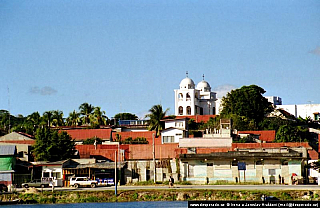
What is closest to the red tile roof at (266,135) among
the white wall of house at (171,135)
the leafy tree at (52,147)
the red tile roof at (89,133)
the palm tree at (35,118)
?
the white wall of house at (171,135)

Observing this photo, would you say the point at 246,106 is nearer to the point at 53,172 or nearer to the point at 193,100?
the point at 193,100

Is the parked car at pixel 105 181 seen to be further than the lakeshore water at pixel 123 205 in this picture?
Yes

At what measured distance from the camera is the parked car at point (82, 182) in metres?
59.5

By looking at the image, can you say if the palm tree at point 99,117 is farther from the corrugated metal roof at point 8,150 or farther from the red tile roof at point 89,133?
the corrugated metal roof at point 8,150

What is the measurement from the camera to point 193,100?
13038 centimetres

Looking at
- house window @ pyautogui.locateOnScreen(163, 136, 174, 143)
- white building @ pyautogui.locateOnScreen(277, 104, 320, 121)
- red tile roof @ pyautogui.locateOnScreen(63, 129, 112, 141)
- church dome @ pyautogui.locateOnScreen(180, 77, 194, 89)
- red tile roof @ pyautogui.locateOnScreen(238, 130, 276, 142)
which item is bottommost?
house window @ pyautogui.locateOnScreen(163, 136, 174, 143)

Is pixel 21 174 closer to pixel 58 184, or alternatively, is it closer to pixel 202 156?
pixel 58 184

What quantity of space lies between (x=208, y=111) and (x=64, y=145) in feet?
217

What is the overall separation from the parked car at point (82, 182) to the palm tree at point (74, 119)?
53.0m

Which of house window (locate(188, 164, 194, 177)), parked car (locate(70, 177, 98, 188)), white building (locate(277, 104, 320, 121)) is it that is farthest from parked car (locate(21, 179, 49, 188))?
white building (locate(277, 104, 320, 121))

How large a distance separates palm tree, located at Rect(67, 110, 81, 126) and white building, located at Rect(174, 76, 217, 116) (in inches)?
937

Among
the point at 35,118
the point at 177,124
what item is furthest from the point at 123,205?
the point at 35,118

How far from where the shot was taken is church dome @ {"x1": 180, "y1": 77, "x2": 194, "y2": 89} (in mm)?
131750

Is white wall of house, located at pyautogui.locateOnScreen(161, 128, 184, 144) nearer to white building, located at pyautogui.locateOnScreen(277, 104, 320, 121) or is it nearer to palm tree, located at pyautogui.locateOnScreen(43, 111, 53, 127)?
palm tree, located at pyautogui.locateOnScreen(43, 111, 53, 127)
